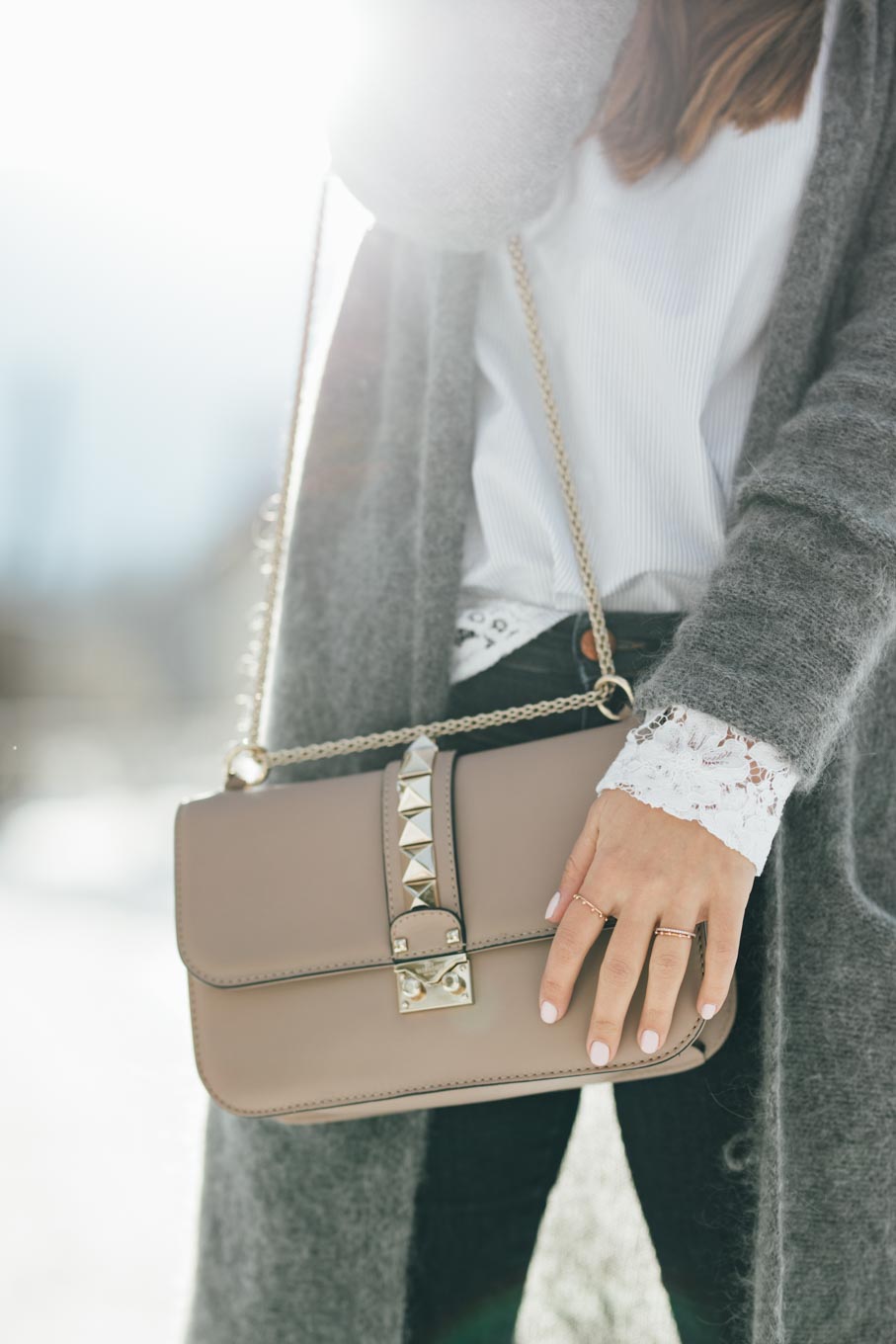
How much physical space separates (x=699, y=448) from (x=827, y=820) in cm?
35

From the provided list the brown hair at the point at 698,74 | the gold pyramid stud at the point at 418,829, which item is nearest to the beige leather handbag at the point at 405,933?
the gold pyramid stud at the point at 418,829

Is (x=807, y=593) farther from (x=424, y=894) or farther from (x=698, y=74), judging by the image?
(x=698, y=74)

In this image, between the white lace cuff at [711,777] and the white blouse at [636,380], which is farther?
the white blouse at [636,380]

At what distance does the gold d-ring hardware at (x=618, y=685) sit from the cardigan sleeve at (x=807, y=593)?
0.11 meters

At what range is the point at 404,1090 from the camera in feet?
2.83

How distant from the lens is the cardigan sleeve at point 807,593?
2.47 ft

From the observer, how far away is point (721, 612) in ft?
2.56

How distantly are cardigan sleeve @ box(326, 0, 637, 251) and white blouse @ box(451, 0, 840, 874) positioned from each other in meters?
0.08

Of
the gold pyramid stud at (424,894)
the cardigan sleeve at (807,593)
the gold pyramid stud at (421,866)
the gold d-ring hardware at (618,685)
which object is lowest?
the gold pyramid stud at (424,894)

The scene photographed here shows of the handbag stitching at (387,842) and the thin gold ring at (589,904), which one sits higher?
the thin gold ring at (589,904)

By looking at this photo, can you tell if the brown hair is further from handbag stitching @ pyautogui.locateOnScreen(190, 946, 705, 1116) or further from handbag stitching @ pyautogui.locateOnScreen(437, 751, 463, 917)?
handbag stitching @ pyautogui.locateOnScreen(190, 946, 705, 1116)

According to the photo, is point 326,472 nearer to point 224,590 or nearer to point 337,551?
point 337,551

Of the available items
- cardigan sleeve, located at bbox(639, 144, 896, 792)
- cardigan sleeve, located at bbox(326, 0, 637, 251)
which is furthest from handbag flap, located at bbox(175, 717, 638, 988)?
cardigan sleeve, located at bbox(326, 0, 637, 251)

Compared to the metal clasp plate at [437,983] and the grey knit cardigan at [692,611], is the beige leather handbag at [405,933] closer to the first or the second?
the metal clasp plate at [437,983]
